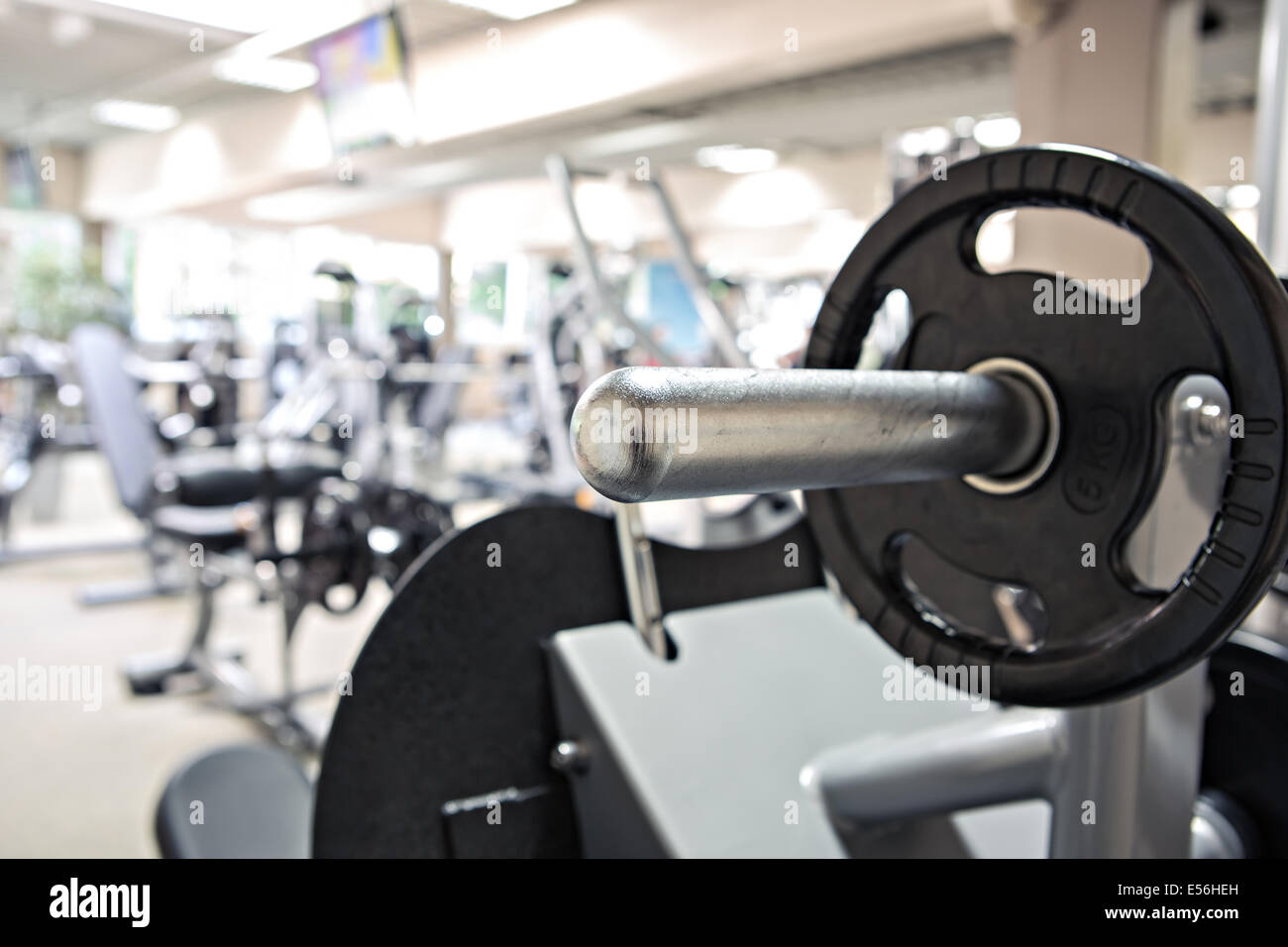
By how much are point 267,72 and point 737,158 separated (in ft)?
16.9

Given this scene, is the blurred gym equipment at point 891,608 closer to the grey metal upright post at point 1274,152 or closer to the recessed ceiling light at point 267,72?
the grey metal upright post at point 1274,152

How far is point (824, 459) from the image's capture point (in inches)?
14.6

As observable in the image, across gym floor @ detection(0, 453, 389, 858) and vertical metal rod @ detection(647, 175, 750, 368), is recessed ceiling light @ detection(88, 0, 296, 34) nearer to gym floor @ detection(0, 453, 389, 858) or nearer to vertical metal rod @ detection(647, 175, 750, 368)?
gym floor @ detection(0, 453, 389, 858)

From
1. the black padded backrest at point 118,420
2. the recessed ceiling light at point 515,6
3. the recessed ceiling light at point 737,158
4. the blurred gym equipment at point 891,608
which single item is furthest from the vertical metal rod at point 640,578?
the recessed ceiling light at point 737,158

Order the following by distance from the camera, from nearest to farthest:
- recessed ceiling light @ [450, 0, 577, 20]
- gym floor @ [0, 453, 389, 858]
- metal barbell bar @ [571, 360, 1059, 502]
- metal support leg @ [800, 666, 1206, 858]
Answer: metal barbell bar @ [571, 360, 1059, 502]
metal support leg @ [800, 666, 1206, 858]
gym floor @ [0, 453, 389, 858]
recessed ceiling light @ [450, 0, 577, 20]

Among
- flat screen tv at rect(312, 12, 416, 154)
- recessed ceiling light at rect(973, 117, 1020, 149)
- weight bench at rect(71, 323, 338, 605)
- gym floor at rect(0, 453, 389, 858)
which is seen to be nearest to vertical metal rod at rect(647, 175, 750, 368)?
gym floor at rect(0, 453, 389, 858)

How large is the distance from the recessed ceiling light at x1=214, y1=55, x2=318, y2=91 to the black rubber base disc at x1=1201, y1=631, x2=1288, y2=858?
7.75 metres

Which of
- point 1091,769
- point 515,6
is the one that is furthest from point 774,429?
point 515,6

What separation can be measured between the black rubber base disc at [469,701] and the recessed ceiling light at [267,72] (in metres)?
7.60

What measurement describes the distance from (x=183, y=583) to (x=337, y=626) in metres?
0.97

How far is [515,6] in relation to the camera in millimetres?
6414

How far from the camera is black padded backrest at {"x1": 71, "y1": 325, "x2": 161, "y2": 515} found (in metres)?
3.91

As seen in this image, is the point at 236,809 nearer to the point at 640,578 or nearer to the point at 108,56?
the point at 640,578

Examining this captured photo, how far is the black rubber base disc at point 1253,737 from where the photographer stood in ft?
2.67
